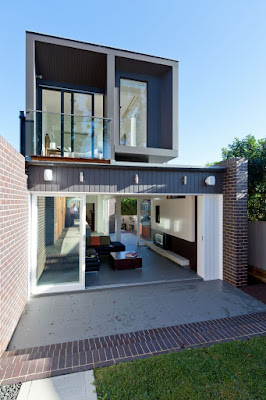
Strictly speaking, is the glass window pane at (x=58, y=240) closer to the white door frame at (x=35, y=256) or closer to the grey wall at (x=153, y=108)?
the white door frame at (x=35, y=256)

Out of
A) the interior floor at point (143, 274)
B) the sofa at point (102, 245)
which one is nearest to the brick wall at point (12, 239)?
the interior floor at point (143, 274)

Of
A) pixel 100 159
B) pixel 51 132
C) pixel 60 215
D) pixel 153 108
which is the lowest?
pixel 60 215

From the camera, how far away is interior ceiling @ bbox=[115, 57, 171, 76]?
7505 mm

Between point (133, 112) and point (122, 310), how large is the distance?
6.87 m

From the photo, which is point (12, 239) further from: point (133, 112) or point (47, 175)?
point (133, 112)

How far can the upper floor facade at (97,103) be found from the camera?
618 centimetres

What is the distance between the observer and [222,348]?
117 inches

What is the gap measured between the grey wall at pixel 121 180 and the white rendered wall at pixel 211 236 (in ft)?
1.24

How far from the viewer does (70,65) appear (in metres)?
7.29

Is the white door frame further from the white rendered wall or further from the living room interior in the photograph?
the white rendered wall

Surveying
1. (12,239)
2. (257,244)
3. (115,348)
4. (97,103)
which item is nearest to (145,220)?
(257,244)

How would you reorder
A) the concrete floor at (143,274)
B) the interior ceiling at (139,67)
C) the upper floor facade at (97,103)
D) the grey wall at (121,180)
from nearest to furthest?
the grey wall at (121,180) < the concrete floor at (143,274) < the upper floor facade at (97,103) < the interior ceiling at (139,67)

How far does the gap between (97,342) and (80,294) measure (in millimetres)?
2010

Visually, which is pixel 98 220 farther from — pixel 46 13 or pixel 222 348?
pixel 222 348
